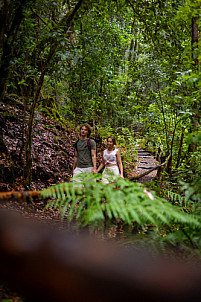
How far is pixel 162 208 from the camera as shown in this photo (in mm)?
1535

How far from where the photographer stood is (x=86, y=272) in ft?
4.44

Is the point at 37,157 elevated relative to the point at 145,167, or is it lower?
Answer: elevated

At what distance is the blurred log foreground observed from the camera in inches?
50.7

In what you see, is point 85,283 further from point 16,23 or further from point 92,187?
point 16,23

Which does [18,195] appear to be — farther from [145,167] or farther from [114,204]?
[145,167]

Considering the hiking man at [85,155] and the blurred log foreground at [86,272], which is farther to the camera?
the hiking man at [85,155]

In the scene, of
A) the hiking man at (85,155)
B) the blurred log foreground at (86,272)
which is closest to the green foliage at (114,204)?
the blurred log foreground at (86,272)

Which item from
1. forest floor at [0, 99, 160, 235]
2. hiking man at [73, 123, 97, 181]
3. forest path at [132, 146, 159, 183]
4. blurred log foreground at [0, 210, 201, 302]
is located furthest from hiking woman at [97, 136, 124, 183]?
forest path at [132, 146, 159, 183]

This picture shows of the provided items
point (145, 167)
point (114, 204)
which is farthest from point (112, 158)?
point (145, 167)

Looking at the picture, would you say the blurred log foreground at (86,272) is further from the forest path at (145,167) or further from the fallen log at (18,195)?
the forest path at (145,167)

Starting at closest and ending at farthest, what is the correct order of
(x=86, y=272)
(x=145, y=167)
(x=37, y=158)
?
(x=86, y=272)
(x=37, y=158)
(x=145, y=167)

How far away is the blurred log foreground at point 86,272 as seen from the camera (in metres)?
1.29

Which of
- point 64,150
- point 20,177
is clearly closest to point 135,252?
point 20,177

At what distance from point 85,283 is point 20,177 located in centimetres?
580
